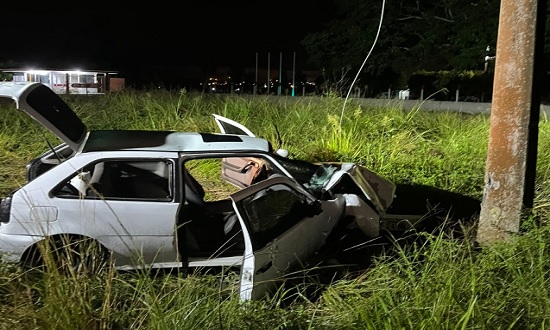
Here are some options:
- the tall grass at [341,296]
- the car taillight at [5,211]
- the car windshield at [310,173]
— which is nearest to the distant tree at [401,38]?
the tall grass at [341,296]

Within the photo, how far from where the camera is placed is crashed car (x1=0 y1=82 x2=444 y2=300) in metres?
4.00

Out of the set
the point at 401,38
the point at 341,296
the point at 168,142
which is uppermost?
the point at 401,38

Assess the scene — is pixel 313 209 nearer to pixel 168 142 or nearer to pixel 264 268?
pixel 264 268

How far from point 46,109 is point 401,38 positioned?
2451 cm

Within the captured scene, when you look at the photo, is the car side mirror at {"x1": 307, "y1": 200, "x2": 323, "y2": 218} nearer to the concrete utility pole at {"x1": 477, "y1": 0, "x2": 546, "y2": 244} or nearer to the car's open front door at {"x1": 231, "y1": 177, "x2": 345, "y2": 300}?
the car's open front door at {"x1": 231, "y1": 177, "x2": 345, "y2": 300}

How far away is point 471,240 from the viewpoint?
15.5ft

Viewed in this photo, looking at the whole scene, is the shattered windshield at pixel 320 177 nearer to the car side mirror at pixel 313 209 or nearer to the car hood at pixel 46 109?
the car side mirror at pixel 313 209

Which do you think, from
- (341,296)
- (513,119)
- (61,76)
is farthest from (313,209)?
(61,76)

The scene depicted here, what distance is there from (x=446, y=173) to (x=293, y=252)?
A: 4113 millimetres

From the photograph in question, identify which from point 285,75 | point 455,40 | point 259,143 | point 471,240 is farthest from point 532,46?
point 285,75

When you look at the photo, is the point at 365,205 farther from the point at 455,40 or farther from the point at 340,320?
the point at 455,40

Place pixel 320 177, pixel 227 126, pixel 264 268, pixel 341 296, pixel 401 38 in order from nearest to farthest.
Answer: pixel 264 268
pixel 341 296
pixel 320 177
pixel 227 126
pixel 401 38

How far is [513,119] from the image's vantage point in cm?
459

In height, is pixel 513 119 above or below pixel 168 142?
above
